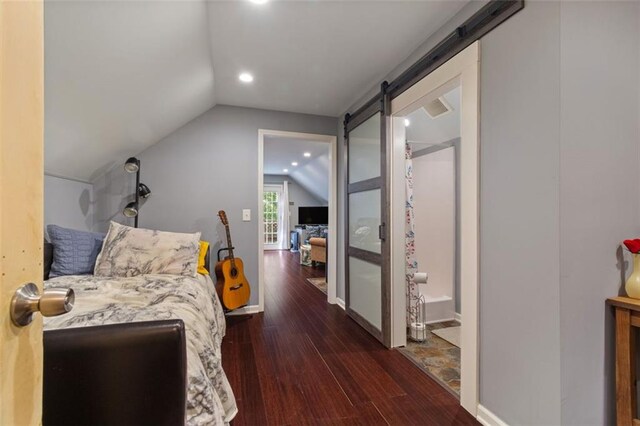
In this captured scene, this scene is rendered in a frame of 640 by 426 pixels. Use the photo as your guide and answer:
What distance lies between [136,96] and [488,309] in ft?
8.72

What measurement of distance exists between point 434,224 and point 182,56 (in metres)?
2.69

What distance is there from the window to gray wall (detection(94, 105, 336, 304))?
6083 mm

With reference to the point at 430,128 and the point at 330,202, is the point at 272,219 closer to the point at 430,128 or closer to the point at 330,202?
the point at 330,202

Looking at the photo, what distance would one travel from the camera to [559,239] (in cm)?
117

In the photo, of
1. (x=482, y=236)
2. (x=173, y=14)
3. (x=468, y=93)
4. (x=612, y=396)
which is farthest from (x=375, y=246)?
(x=173, y=14)

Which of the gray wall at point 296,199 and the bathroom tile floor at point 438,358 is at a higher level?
the gray wall at point 296,199

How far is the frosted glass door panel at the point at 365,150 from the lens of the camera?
8.39 ft

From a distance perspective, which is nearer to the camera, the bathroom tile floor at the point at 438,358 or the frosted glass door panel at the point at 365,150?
the bathroom tile floor at the point at 438,358

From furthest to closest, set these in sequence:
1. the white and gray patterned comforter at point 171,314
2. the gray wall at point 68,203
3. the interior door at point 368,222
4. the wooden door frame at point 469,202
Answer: the interior door at point 368,222
the gray wall at point 68,203
the wooden door frame at point 469,202
the white and gray patterned comforter at point 171,314

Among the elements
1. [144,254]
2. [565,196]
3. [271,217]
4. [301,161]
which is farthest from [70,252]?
[271,217]

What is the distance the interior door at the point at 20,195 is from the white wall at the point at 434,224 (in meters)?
2.94

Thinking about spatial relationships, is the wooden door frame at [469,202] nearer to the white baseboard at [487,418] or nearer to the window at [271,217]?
the white baseboard at [487,418]

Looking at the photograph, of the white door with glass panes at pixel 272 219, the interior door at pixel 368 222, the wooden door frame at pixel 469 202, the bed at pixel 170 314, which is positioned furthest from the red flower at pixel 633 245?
the white door with glass panes at pixel 272 219

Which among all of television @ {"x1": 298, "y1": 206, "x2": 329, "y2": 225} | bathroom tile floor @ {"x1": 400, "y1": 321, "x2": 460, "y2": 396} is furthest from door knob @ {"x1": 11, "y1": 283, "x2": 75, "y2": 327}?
television @ {"x1": 298, "y1": 206, "x2": 329, "y2": 225}
